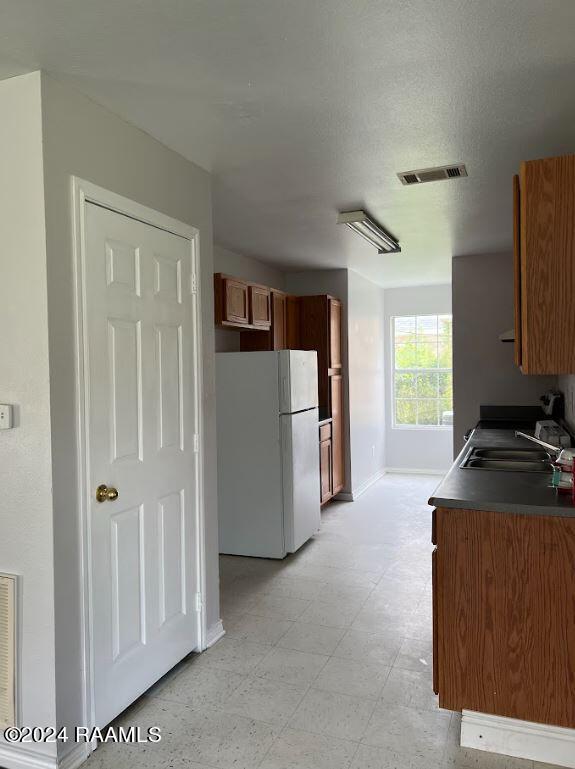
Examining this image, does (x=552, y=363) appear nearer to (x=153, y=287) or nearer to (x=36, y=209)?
(x=153, y=287)

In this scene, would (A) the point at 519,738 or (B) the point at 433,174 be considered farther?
(B) the point at 433,174

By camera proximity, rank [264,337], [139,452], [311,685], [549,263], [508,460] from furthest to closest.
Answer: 1. [264,337]
2. [508,460]
3. [311,685]
4. [139,452]
5. [549,263]

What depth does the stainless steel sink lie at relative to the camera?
3.11 metres

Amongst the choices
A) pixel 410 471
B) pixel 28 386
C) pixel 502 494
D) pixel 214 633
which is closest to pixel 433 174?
pixel 502 494

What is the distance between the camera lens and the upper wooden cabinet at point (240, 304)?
4.34m

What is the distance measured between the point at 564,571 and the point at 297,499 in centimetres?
254

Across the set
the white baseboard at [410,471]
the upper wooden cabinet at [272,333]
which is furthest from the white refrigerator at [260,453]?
the white baseboard at [410,471]

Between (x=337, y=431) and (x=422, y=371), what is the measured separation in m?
2.17

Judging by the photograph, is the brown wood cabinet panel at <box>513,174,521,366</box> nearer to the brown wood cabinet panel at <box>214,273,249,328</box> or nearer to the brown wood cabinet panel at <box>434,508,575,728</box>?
the brown wood cabinet panel at <box>434,508,575,728</box>

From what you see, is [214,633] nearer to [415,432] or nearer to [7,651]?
[7,651]

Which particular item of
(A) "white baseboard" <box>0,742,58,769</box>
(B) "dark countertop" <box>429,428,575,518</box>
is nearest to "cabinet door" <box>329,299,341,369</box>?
(B) "dark countertop" <box>429,428,575,518</box>

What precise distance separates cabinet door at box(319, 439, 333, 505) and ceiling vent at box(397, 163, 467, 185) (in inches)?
110

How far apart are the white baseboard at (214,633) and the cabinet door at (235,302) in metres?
2.16

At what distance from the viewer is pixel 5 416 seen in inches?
80.9
